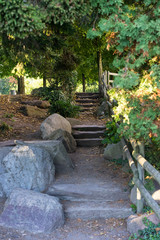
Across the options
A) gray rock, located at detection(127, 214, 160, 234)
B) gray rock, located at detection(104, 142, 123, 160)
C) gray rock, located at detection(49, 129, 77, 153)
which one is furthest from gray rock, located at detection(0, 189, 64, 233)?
gray rock, located at detection(49, 129, 77, 153)

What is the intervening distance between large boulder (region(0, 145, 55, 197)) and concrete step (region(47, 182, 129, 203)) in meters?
0.32

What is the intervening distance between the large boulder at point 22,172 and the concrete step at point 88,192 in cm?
32

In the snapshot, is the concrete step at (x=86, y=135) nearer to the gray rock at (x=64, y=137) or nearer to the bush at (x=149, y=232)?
the gray rock at (x=64, y=137)

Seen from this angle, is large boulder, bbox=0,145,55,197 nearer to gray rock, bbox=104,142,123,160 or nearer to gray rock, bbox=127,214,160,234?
gray rock, bbox=127,214,160,234

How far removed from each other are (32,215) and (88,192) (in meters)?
1.31

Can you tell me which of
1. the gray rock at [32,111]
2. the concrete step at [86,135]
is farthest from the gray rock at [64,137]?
the gray rock at [32,111]

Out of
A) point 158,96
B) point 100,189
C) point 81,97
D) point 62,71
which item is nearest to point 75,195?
point 100,189

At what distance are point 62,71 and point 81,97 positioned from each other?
99.9 inches

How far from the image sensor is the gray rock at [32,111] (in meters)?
11.9

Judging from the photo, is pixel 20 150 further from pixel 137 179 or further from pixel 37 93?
pixel 37 93

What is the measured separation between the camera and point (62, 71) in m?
14.4

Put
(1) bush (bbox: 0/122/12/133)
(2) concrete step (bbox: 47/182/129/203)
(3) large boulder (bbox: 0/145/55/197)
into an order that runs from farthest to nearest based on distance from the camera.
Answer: (1) bush (bbox: 0/122/12/133) < (3) large boulder (bbox: 0/145/55/197) < (2) concrete step (bbox: 47/182/129/203)

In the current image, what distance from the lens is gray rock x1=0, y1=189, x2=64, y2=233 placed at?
187 inches

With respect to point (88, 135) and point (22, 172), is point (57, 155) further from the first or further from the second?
point (88, 135)
